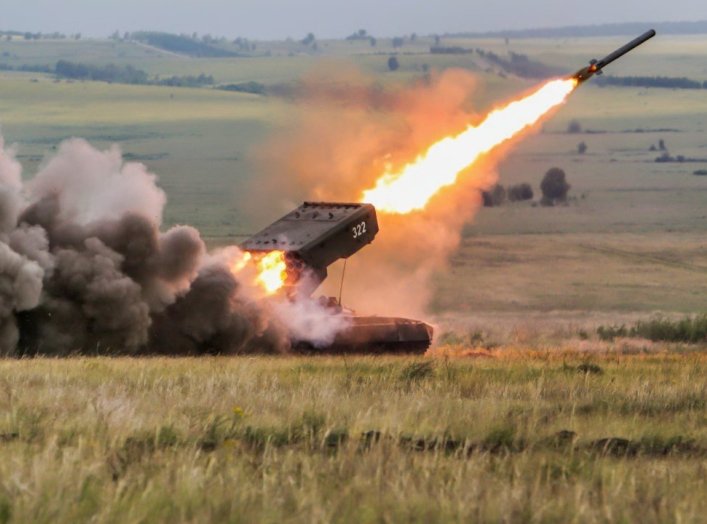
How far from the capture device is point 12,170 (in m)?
28.6

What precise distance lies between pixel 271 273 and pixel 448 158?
17.3ft

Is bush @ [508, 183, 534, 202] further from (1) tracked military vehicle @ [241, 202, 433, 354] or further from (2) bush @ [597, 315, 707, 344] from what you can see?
(1) tracked military vehicle @ [241, 202, 433, 354]

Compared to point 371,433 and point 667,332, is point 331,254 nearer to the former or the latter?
point 667,332

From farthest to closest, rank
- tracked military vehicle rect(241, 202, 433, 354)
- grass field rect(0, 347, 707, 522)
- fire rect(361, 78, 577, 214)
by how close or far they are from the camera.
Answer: fire rect(361, 78, 577, 214), tracked military vehicle rect(241, 202, 433, 354), grass field rect(0, 347, 707, 522)

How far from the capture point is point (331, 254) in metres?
30.5

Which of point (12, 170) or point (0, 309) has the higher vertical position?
point (12, 170)

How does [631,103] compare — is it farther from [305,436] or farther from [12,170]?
[305,436]

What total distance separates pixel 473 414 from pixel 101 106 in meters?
131

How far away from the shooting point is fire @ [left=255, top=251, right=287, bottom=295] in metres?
30.3

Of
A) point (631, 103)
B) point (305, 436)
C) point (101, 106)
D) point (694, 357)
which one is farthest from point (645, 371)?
point (631, 103)

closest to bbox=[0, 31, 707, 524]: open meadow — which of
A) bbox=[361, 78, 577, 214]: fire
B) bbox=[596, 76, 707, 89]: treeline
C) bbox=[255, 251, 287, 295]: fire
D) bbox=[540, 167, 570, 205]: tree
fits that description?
bbox=[361, 78, 577, 214]: fire

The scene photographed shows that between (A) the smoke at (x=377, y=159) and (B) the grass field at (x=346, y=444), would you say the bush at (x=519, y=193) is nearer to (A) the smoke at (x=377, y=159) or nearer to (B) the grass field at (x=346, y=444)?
(A) the smoke at (x=377, y=159)

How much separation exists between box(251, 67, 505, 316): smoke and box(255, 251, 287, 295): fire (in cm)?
470

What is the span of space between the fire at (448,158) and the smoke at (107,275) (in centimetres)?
474
